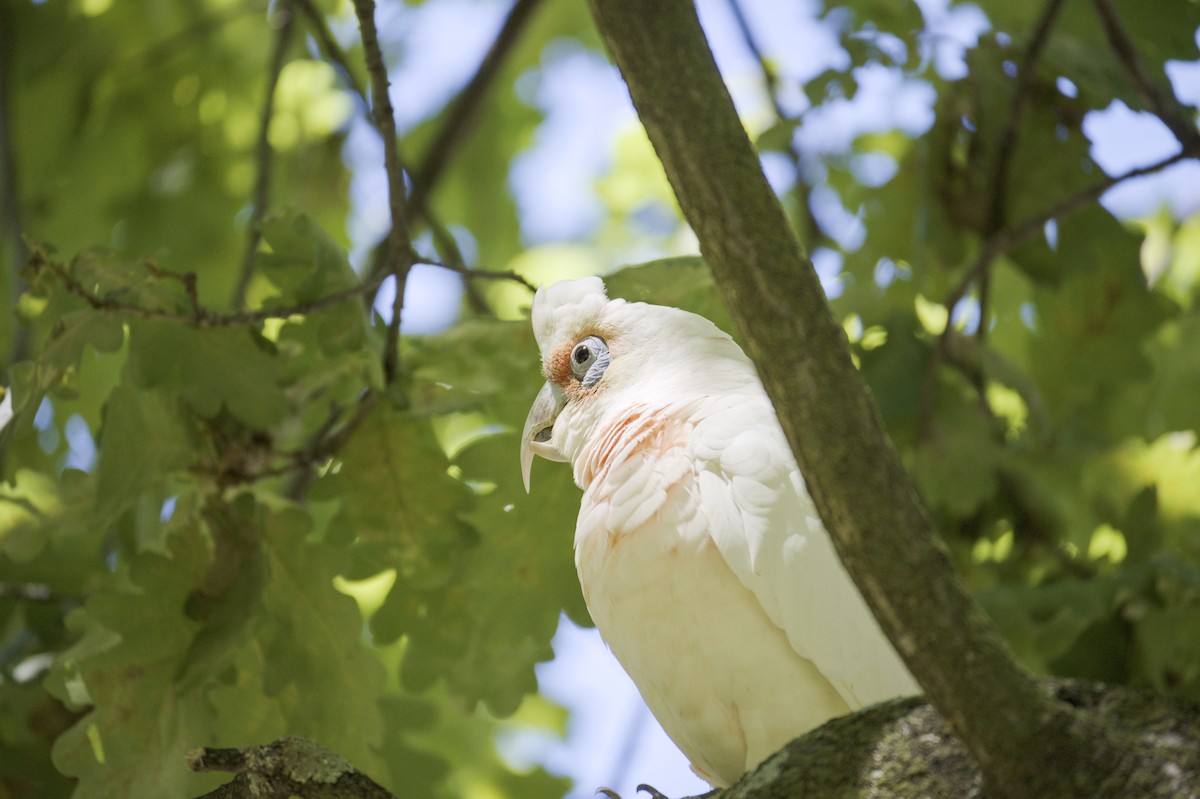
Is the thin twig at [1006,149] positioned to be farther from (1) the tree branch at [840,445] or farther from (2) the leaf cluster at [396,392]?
(1) the tree branch at [840,445]

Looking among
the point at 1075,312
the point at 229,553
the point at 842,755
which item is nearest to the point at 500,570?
the point at 229,553

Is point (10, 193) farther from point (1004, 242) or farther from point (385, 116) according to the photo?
point (1004, 242)

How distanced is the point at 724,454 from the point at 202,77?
9.70 ft

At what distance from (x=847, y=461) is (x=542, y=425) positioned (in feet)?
3.55

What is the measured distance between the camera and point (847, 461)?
103 centimetres

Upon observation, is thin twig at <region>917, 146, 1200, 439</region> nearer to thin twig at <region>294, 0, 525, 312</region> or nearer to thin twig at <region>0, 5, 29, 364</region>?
thin twig at <region>294, 0, 525, 312</region>

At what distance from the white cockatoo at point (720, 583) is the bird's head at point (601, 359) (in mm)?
51

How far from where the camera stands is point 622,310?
2.04m

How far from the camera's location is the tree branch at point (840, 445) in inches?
40.2

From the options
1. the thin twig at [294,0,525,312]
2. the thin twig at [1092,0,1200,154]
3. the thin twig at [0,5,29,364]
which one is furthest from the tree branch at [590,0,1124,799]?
the thin twig at [0,5,29,364]

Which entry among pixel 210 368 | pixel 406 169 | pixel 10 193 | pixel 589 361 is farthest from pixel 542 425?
pixel 10 193

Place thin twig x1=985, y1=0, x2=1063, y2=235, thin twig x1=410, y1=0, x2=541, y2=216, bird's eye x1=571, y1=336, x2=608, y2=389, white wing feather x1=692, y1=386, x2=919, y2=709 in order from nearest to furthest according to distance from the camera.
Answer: white wing feather x1=692, y1=386, x2=919, y2=709, bird's eye x1=571, y1=336, x2=608, y2=389, thin twig x1=985, y1=0, x2=1063, y2=235, thin twig x1=410, y1=0, x2=541, y2=216

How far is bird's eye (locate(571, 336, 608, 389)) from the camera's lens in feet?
6.70

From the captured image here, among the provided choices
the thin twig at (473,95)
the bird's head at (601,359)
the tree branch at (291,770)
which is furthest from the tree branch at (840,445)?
the thin twig at (473,95)
